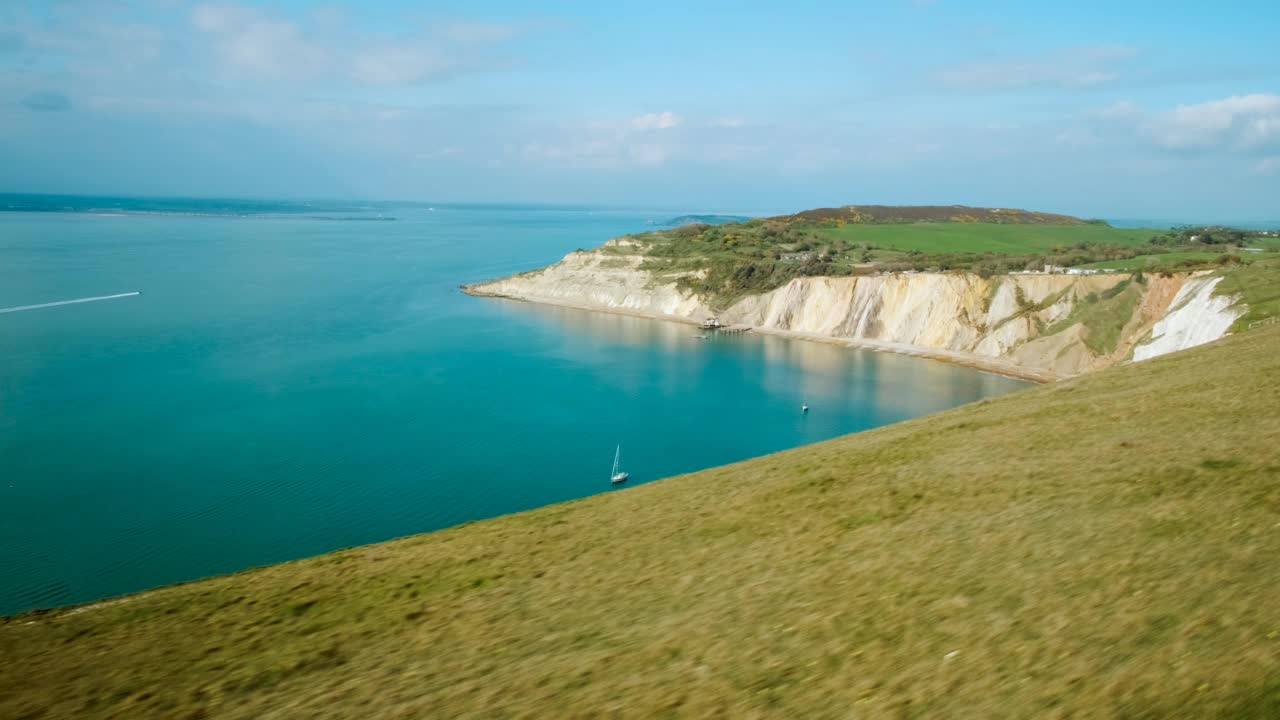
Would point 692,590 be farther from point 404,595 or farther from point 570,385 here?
point 570,385

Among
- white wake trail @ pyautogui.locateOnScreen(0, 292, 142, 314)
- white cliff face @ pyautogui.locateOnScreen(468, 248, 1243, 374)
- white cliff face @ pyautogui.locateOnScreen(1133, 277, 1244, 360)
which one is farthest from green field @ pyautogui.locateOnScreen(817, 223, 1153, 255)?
white wake trail @ pyautogui.locateOnScreen(0, 292, 142, 314)

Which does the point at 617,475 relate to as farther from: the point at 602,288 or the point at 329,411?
the point at 602,288

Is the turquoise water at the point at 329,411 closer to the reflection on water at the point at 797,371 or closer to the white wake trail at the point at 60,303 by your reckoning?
the reflection on water at the point at 797,371

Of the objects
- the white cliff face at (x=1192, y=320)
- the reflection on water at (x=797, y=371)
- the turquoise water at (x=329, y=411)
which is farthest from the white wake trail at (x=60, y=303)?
the white cliff face at (x=1192, y=320)

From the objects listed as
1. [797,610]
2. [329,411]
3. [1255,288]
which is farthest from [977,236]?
[797,610]

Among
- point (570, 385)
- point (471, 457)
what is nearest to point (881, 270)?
point (570, 385)

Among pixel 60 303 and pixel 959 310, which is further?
pixel 60 303
